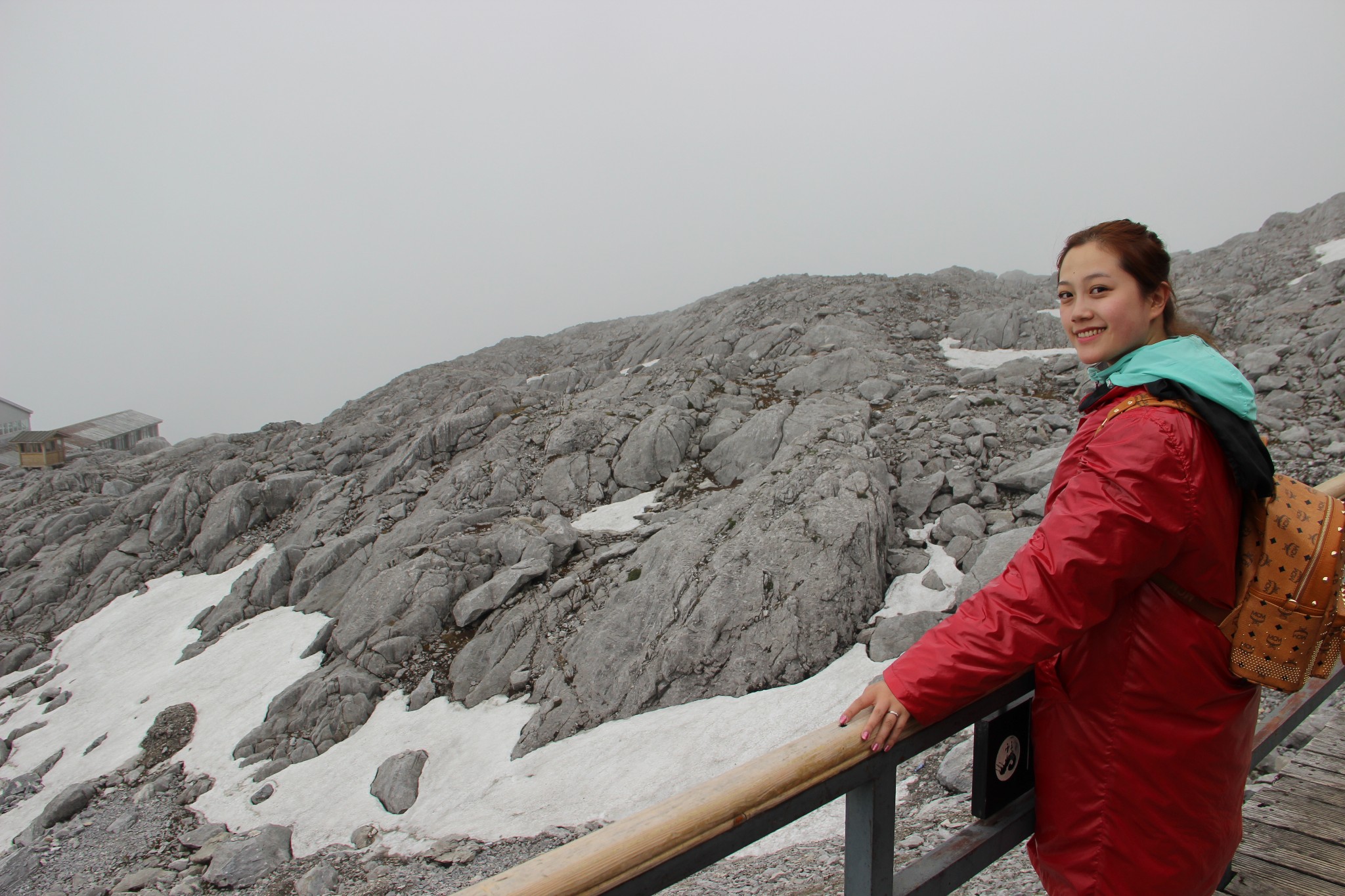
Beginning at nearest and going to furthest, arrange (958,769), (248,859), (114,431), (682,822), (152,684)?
(682,822) → (958,769) → (248,859) → (152,684) → (114,431)

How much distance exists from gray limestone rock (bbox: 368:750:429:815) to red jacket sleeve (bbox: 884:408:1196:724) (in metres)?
16.4

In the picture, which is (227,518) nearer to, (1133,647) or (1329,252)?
(1133,647)

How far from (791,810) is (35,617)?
41549 millimetres

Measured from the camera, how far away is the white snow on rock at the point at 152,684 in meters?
19.7

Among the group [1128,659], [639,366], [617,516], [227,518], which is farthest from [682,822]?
[639,366]

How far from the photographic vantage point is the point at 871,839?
2.60 m

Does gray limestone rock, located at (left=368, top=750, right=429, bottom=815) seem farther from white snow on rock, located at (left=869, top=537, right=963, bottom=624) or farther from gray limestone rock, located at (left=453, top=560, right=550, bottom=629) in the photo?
white snow on rock, located at (left=869, top=537, right=963, bottom=624)

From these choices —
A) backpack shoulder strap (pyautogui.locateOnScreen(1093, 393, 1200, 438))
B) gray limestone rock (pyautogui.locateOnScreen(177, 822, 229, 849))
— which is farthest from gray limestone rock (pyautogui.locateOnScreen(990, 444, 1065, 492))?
gray limestone rock (pyautogui.locateOnScreen(177, 822, 229, 849))

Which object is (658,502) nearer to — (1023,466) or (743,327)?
(1023,466)

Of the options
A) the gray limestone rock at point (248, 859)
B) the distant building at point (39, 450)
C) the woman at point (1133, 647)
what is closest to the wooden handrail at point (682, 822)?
the woman at point (1133, 647)

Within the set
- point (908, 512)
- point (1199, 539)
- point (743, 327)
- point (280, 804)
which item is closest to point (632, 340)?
point (743, 327)

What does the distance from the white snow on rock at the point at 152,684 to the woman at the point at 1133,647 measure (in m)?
17.8

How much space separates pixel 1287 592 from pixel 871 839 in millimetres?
1770

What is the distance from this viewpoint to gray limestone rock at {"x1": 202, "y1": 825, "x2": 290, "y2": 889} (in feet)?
46.1
